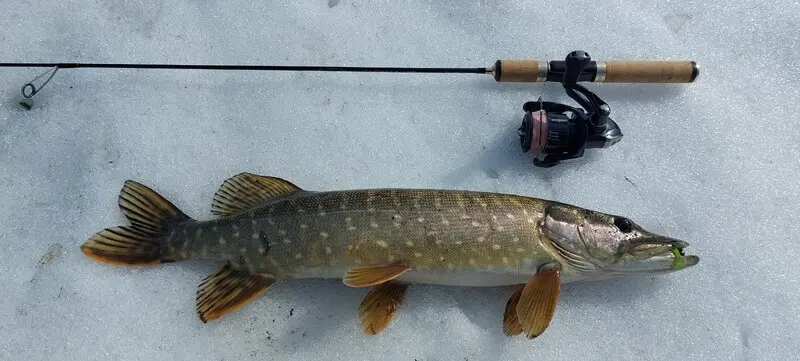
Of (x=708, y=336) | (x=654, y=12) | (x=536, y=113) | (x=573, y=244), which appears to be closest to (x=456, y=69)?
(x=536, y=113)

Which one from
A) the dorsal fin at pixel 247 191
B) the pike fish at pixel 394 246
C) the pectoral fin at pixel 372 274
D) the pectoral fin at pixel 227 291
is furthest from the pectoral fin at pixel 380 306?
the dorsal fin at pixel 247 191

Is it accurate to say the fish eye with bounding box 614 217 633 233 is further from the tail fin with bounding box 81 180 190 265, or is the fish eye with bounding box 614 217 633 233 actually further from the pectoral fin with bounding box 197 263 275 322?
the tail fin with bounding box 81 180 190 265

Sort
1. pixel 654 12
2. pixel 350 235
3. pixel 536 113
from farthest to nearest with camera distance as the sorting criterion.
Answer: pixel 654 12, pixel 536 113, pixel 350 235

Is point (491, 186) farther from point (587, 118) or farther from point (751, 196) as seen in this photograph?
point (751, 196)

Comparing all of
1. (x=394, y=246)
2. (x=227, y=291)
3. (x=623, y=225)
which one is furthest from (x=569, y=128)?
(x=227, y=291)

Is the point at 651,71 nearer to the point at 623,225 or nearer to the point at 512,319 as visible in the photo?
the point at 623,225
